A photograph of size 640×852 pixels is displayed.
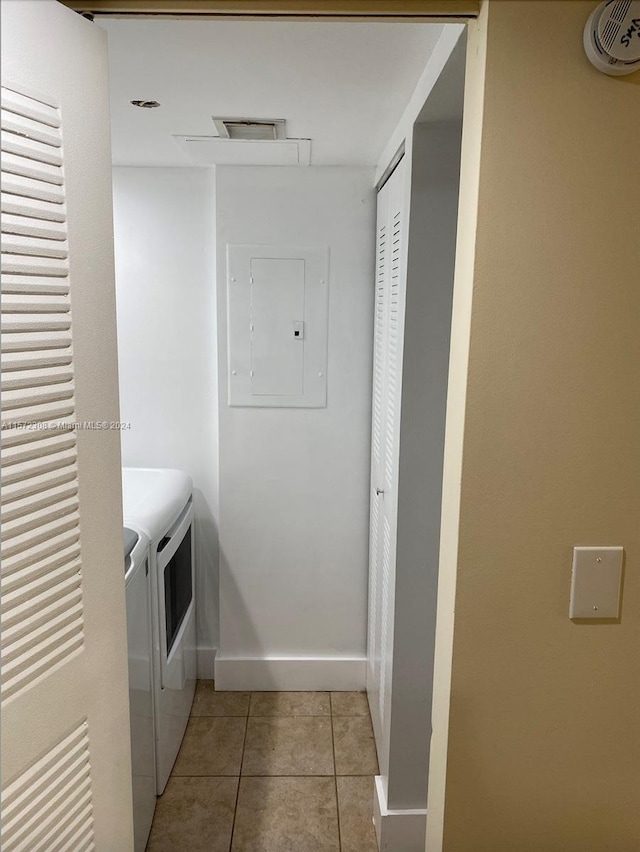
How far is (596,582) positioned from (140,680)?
4.17ft

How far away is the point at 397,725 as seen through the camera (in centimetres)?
199

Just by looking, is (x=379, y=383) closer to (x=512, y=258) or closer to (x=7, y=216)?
(x=512, y=258)

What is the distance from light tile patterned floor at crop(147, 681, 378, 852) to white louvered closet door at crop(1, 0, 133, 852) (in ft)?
3.31

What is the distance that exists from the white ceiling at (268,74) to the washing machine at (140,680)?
112 cm

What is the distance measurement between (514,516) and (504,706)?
0.33m

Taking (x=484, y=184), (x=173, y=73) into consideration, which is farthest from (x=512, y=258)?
(x=173, y=73)

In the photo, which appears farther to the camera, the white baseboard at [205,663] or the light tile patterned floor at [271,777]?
the white baseboard at [205,663]

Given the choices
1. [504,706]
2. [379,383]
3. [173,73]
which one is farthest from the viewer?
[379,383]

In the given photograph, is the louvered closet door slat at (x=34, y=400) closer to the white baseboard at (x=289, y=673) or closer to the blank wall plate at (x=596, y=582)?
the blank wall plate at (x=596, y=582)

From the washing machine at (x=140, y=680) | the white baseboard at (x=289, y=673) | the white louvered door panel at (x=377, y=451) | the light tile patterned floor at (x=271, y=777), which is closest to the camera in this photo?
the washing machine at (x=140, y=680)

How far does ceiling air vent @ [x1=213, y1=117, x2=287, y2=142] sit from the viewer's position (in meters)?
1.85

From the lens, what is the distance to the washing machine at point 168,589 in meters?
2.04

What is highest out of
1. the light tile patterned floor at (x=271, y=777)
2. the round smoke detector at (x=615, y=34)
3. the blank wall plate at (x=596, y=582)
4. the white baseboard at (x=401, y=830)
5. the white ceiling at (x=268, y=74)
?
the white ceiling at (x=268, y=74)

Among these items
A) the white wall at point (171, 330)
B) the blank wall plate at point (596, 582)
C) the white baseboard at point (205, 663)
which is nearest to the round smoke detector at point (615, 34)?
the blank wall plate at point (596, 582)
